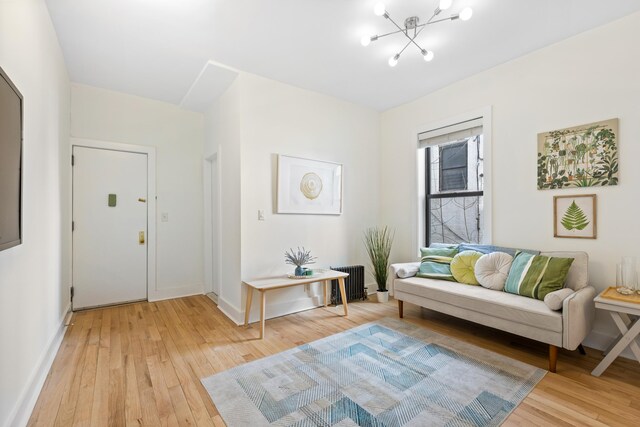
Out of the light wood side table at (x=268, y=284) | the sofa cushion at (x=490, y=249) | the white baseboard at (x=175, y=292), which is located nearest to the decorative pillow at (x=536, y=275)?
the sofa cushion at (x=490, y=249)

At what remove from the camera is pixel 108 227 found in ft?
11.9

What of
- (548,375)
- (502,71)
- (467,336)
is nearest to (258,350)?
(467,336)

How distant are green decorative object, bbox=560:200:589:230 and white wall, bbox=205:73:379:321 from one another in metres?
2.18

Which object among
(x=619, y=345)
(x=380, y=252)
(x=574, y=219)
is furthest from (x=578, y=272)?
(x=380, y=252)

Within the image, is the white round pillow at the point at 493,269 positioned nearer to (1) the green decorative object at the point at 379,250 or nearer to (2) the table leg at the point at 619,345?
(2) the table leg at the point at 619,345

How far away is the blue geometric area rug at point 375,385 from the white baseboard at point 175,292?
2242mm

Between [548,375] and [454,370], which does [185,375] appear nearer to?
[454,370]

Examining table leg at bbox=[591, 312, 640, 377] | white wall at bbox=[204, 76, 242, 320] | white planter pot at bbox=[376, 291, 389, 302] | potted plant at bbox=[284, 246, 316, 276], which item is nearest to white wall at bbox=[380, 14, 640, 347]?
table leg at bbox=[591, 312, 640, 377]

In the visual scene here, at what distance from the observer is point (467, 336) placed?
8.89 feet

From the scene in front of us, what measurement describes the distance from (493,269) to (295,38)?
271cm

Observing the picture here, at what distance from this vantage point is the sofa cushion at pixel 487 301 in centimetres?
213

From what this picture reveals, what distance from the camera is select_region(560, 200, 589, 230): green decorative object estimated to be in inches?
99.5

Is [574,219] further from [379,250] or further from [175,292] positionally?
[175,292]

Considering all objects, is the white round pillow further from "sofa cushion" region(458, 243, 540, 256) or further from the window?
the window
